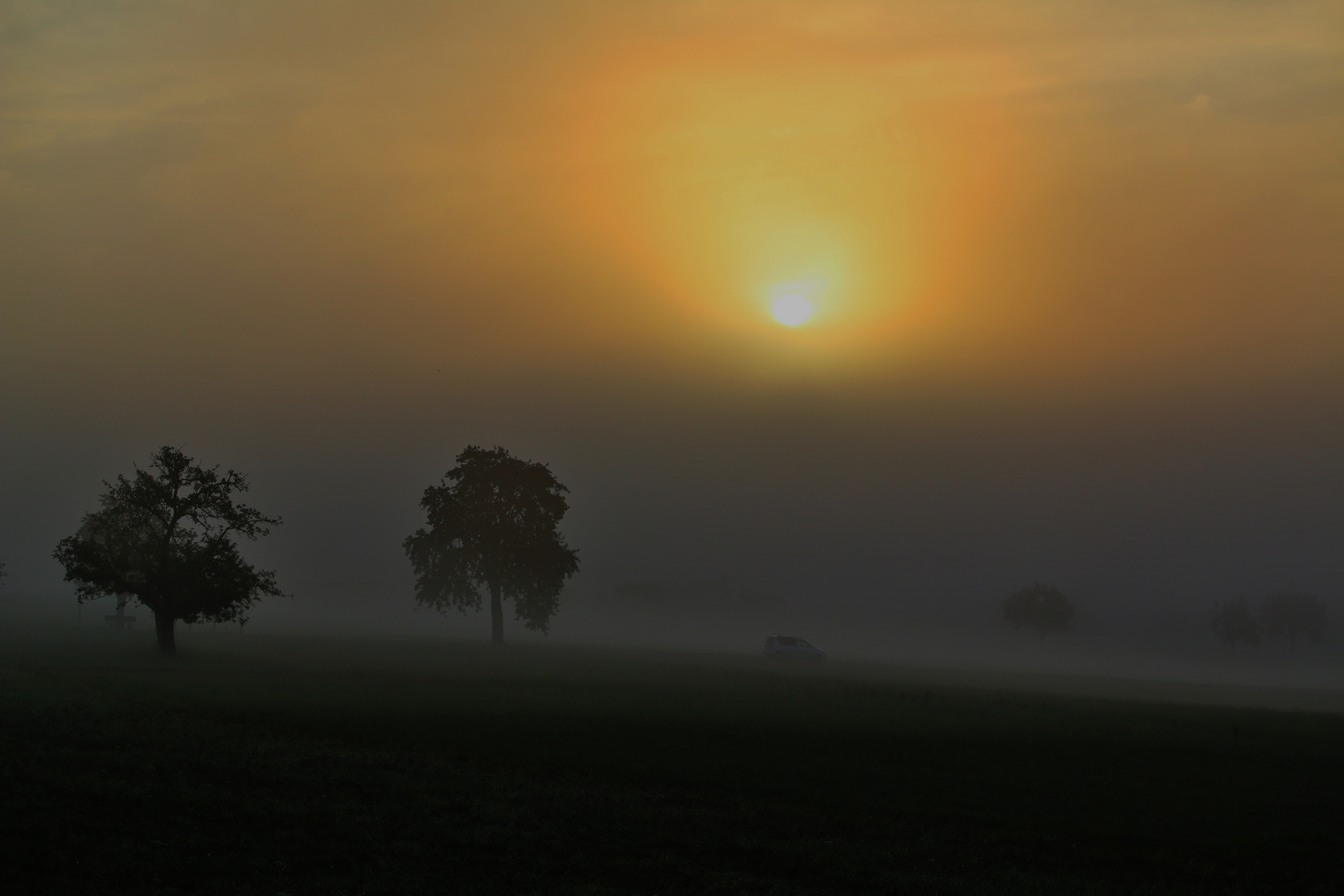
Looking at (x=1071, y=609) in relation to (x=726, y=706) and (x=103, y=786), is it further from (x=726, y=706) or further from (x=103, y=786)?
(x=103, y=786)

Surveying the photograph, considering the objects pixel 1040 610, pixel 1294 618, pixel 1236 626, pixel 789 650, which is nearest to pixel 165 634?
pixel 789 650

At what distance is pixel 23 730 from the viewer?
25.3 metres

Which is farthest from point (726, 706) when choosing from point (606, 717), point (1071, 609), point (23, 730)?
point (1071, 609)

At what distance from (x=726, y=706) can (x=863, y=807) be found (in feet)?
53.5

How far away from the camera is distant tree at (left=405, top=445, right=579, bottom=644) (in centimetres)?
8056

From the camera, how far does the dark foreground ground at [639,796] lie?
51.8 feet

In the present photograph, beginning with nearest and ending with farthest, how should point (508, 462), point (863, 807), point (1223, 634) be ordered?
point (863, 807) → point (508, 462) → point (1223, 634)

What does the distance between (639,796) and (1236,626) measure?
492ft

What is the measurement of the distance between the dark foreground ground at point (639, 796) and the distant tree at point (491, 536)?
41.9 m

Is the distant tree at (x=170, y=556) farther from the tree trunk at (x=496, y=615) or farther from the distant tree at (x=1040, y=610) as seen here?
the distant tree at (x=1040, y=610)

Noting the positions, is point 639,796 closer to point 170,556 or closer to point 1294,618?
point 170,556

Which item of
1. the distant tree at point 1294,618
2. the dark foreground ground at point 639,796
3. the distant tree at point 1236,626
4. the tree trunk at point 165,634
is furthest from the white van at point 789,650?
the distant tree at point 1294,618

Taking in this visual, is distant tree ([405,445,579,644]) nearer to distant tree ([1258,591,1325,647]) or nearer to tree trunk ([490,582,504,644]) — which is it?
tree trunk ([490,582,504,644])

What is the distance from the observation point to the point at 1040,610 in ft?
477
